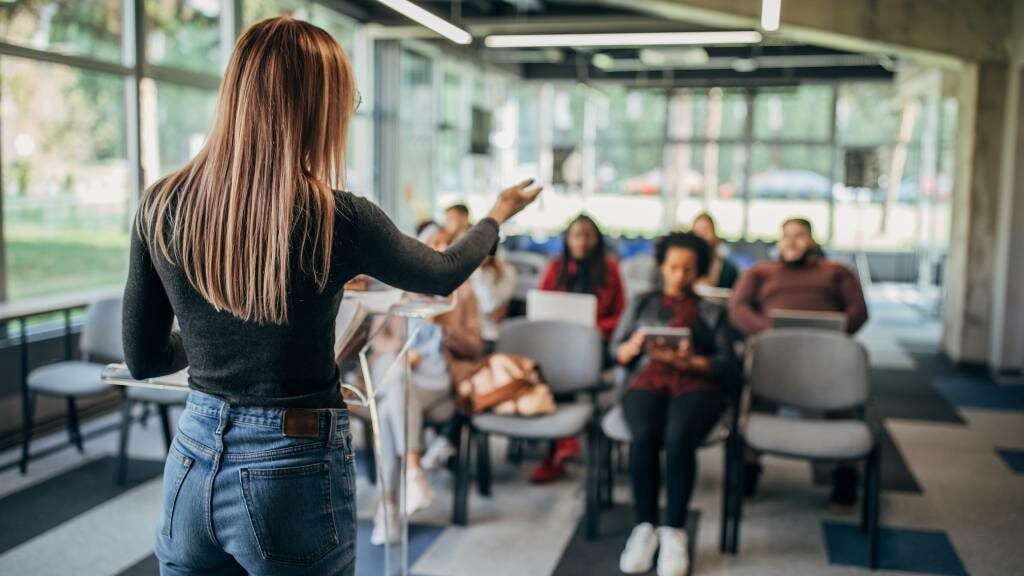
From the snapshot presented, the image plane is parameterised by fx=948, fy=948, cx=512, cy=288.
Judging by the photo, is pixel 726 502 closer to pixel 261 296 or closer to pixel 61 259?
pixel 261 296

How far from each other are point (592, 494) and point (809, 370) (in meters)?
1.20

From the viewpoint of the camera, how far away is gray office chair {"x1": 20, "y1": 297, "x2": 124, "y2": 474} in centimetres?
488

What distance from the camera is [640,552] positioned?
3.78 metres

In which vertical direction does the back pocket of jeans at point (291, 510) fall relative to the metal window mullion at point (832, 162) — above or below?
below

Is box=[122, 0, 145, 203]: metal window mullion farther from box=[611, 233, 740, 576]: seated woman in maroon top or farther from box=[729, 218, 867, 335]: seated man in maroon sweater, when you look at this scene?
box=[729, 218, 867, 335]: seated man in maroon sweater

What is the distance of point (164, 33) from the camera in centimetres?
702

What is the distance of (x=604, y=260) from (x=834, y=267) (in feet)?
4.50

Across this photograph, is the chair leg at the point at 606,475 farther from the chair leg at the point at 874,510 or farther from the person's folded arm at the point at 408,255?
the person's folded arm at the point at 408,255

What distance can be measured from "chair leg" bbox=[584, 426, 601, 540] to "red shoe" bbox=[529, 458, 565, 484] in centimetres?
68

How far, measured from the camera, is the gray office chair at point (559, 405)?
4.17m

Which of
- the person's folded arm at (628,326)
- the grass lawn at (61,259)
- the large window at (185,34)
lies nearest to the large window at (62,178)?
the grass lawn at (61,259)

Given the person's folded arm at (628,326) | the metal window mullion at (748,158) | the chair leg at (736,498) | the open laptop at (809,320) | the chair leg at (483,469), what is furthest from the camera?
the metal window mullion at (748,158)

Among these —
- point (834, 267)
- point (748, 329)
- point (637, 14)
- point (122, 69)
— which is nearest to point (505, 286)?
point (748, 329)

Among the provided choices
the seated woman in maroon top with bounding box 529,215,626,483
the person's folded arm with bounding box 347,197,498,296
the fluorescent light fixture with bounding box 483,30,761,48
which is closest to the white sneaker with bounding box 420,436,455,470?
the seated woman in maroon top with bounding box 529,215,626,483
